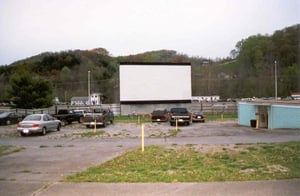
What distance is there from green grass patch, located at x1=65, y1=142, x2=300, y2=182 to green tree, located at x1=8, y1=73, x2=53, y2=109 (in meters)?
36.3

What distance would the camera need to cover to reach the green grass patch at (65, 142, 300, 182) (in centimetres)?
827

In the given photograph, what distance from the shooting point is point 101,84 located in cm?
11575

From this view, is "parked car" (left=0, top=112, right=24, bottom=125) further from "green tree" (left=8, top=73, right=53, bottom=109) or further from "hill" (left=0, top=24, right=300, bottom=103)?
"hill" (left=0, top=24, right=300, bottom=103)

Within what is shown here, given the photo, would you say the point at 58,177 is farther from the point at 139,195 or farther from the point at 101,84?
the point at 101,84

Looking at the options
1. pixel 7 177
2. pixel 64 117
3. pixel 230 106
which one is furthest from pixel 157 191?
pixel 230 106

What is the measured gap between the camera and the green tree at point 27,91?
45.5 meters

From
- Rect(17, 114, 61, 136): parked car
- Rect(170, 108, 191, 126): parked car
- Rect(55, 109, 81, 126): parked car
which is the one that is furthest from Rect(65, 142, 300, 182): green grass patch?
Rect(55, 109, 81, 126): parked car

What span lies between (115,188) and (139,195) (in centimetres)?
74

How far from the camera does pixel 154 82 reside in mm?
53969

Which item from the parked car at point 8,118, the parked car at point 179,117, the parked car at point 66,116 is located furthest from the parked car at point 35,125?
the parked car at point 8,118

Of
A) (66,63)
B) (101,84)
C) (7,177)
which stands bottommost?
(7,177)

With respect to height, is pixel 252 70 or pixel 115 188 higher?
pixel 252 70

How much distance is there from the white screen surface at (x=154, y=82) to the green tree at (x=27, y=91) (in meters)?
12.1

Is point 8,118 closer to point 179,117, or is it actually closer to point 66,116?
point 66,116
